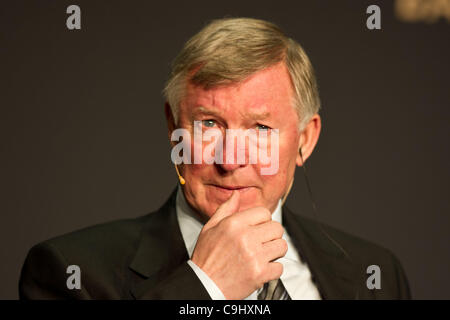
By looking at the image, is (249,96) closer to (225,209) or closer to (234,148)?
(234,148)

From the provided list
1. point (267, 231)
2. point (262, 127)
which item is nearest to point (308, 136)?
point (262, 127)

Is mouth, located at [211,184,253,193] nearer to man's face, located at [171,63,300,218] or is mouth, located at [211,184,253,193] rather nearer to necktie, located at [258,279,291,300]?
man's face, located at [171,63,300,218]

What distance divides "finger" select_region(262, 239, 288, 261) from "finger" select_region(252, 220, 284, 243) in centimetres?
1

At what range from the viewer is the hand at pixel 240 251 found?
1.94m

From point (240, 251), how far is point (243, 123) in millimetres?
377

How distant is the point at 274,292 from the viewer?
7.62 ft

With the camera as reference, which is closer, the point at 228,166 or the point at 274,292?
the point at 228,166

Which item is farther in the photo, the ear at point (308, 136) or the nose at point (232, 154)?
the ear at point (308, 136)

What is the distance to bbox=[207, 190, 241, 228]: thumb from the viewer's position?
2016mm

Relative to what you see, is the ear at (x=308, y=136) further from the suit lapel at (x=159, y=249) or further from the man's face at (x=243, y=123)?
the suit lapel at (x=159, y=249)

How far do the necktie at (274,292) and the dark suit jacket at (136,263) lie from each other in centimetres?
13

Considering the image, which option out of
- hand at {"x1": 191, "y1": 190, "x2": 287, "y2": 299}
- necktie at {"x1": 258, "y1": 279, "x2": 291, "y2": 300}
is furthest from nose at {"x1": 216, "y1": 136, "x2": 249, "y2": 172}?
necktie at {"x1": 258, "y1": 279, "x2": 291, "y2": 300}

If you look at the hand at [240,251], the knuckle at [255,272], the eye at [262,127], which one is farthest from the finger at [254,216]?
the eye at [262,127]
